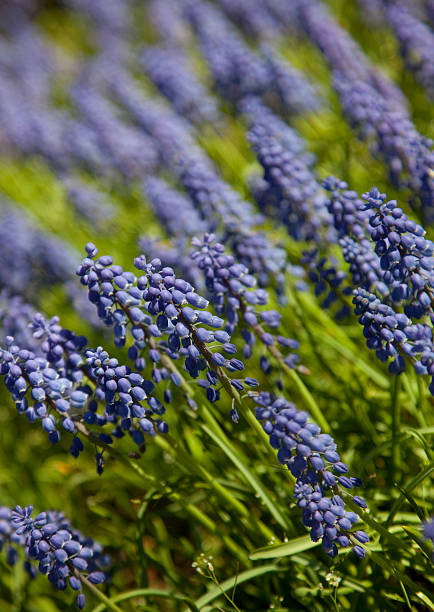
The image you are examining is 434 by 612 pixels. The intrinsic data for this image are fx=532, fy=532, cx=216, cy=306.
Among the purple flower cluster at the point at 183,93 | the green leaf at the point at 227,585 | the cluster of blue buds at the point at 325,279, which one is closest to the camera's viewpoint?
the green leaf at the point at 227,585

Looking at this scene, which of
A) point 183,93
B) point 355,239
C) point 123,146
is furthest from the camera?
point 123,146

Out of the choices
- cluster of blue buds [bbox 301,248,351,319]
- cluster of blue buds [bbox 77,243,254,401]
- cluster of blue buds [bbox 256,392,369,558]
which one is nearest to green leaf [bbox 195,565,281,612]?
cluster of blue buds [bbox 256,392,369,558]

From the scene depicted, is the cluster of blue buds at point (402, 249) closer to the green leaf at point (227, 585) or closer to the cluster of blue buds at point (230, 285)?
the cluster of blue buds at point (230, 285)

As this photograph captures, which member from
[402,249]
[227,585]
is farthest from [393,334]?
[227,585]

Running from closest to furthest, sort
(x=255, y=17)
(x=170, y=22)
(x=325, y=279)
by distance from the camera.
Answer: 1. (x=325, y=279)
2. (x=255, y=17)
3. (x=170, y=22)

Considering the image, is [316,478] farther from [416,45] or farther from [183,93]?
[183,93]

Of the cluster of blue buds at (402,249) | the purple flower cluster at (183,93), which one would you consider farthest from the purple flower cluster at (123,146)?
the cluster of blue buds at (402,249)

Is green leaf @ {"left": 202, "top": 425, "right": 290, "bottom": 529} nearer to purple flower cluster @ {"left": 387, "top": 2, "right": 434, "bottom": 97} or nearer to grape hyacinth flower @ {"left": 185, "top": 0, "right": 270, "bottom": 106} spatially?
purple flower cluster @ {"left": 387, "top": 2, "right": 434, "bottom": 97}
